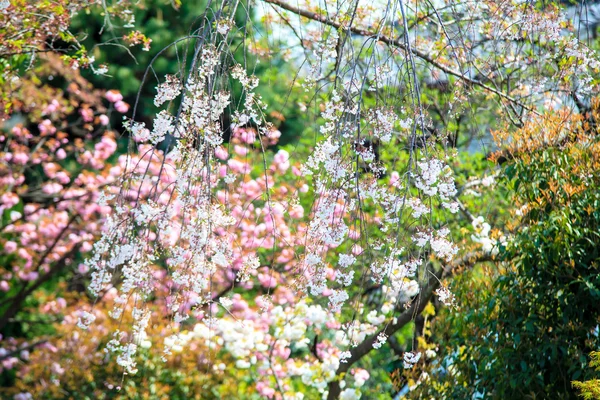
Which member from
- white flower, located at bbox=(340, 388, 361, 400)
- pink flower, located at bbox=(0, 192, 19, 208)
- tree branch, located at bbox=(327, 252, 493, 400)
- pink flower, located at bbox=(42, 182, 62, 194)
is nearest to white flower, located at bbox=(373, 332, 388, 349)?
tree branch, located at bbox=(327, 252, 493, 400)

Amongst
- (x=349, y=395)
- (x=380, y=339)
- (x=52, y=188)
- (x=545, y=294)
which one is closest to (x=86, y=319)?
(x=380, y=339)

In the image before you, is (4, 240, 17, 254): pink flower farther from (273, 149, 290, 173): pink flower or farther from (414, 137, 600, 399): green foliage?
(414, 137, 600, 399): green foliage

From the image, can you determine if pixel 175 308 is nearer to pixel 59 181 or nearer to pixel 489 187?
pixel 489 187

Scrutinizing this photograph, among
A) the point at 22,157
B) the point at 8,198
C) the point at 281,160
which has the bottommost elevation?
the point at 281,160

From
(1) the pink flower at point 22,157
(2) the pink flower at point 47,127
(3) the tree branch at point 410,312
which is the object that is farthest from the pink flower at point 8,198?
(3) the tree branch at point 410,312

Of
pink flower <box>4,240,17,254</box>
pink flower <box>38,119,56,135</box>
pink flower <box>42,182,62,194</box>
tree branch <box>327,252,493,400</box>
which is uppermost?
pink flower <box>38,119,56,135</box>

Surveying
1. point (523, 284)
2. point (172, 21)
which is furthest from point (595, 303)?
point (172, 21)

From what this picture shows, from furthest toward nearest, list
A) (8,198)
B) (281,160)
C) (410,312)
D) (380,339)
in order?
(8,198) → (281,160) → (410,312) → (380,339)

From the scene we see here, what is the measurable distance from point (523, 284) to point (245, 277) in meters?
1.49

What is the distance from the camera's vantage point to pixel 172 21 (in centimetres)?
1012

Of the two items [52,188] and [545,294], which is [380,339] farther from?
[52,188]

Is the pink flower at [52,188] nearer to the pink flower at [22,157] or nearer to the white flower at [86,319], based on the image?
the pink flower at [22,157]

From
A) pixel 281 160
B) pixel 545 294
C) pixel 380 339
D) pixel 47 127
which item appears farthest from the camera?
pixel 47 127

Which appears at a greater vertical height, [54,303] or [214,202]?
[54,303]
